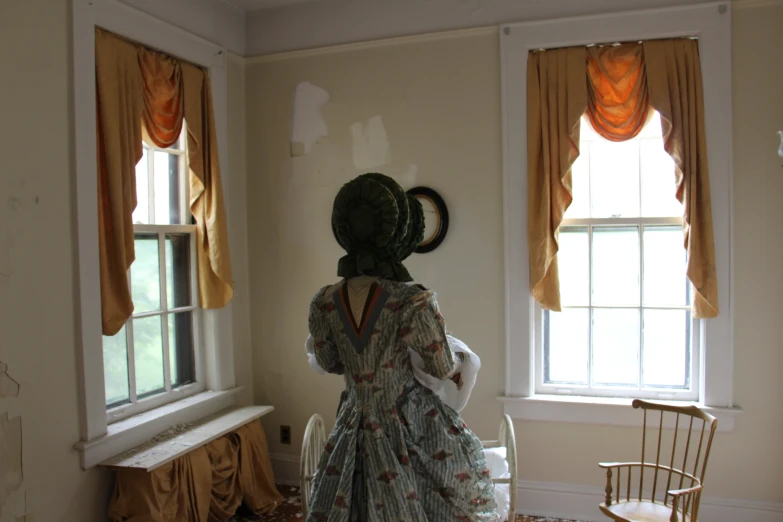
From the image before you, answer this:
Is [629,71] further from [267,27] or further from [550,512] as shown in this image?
[550,512]

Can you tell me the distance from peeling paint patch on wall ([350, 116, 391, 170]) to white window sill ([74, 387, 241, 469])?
5.12 feet

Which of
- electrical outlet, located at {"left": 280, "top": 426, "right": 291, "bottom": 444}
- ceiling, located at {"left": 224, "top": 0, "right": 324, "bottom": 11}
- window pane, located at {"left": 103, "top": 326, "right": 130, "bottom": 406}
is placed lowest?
electrical outlet, located at {"left": 280, "top": 426, "right": 291, "bottom": 444}

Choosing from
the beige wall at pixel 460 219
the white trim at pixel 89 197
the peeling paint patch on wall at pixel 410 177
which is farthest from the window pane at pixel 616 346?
the white trim at pixel 89 197

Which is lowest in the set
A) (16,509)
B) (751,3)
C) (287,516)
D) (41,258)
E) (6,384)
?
(287,516)

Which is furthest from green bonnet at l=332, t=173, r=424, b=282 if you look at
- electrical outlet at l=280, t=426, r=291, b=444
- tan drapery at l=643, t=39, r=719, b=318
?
electrical outlet at l=280, t=426, r=291, b=444

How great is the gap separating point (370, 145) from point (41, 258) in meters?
1.84

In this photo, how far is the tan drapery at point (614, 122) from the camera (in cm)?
304

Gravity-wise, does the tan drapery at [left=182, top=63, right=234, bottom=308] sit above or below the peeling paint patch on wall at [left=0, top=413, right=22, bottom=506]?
above

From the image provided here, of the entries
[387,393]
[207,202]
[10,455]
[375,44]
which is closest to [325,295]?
[387,393]

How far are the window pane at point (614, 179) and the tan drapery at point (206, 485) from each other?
7.65 ft

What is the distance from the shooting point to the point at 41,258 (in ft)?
8.04

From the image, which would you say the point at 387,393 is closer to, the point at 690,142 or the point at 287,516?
the point at 287,516

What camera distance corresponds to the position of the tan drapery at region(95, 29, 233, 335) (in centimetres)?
272

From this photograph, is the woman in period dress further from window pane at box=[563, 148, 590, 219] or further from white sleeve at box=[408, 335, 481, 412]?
window pane at box=[563, 148, 590, 219]
